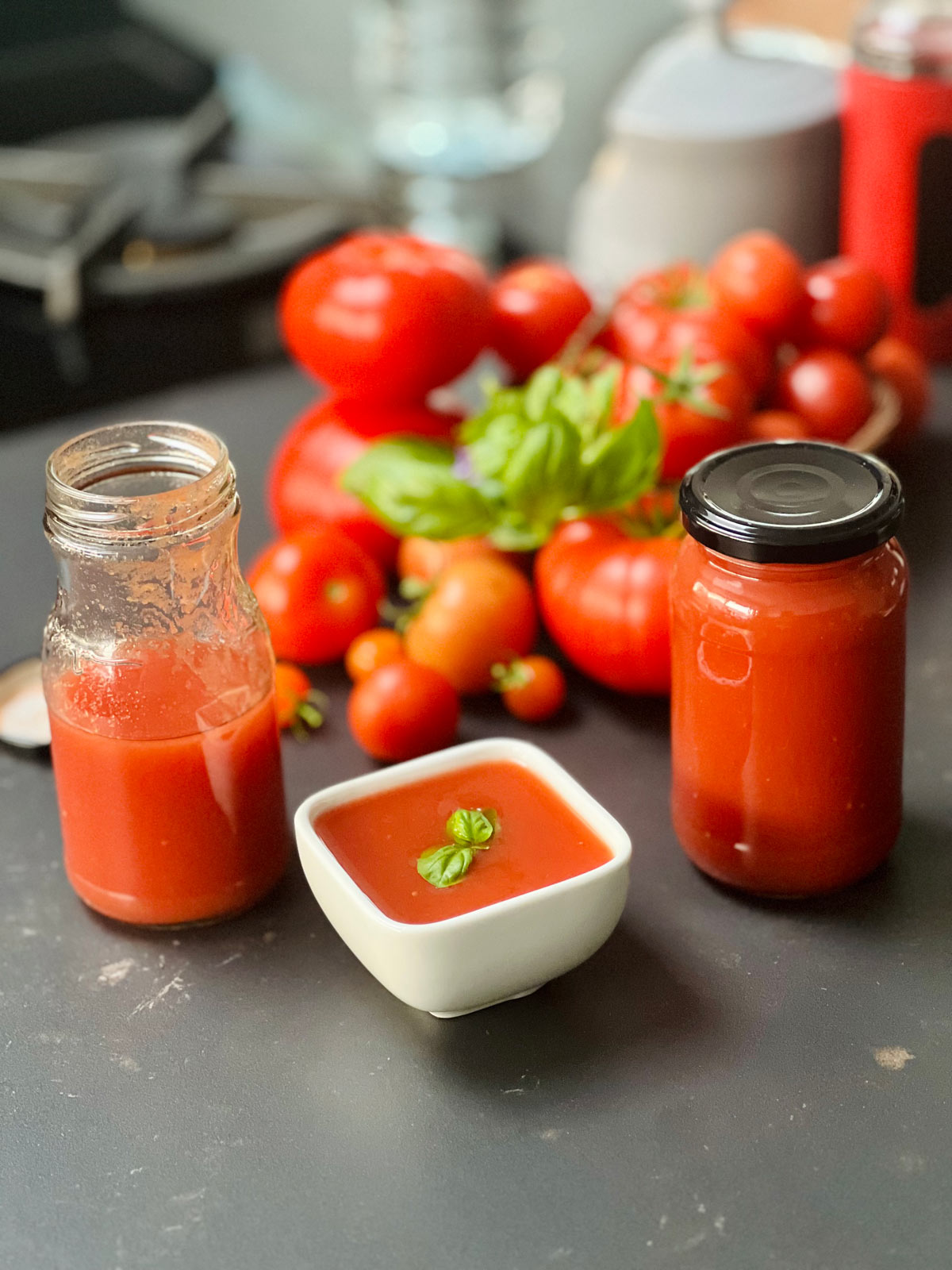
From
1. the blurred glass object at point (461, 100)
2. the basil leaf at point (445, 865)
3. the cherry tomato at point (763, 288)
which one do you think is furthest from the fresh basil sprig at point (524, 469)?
the blurred glass object at point (461, 100)

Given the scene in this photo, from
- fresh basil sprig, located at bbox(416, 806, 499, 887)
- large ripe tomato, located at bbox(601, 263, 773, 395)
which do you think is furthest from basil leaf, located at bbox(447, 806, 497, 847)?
large ripe tomato, located at bbox(601, 263, 773, 395)

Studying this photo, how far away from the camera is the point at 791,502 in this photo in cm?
84

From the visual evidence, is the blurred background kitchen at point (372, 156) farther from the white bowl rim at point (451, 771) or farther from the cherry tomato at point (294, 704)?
the white bowl rim at point (451, 771)

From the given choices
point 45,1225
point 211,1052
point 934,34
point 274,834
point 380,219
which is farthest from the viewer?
point 380,219

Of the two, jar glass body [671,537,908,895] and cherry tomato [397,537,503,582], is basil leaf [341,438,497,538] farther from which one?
jar glass body [671,537,908,895]

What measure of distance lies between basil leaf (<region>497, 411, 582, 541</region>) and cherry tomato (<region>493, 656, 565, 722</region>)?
11cm

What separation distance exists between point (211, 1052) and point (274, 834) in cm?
15

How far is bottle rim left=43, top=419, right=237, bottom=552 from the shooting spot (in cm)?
84

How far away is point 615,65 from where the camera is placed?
2051mm

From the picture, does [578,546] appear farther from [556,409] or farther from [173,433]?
[173,433]

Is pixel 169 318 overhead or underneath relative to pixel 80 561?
underneath

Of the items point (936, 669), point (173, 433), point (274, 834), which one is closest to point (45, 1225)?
point (274, 834)

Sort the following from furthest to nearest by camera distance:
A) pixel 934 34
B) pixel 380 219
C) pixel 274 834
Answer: pixel 380 219
pixel 934 34
pixel 274 834

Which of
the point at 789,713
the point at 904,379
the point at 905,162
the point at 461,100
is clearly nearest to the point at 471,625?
the point at 789,713
